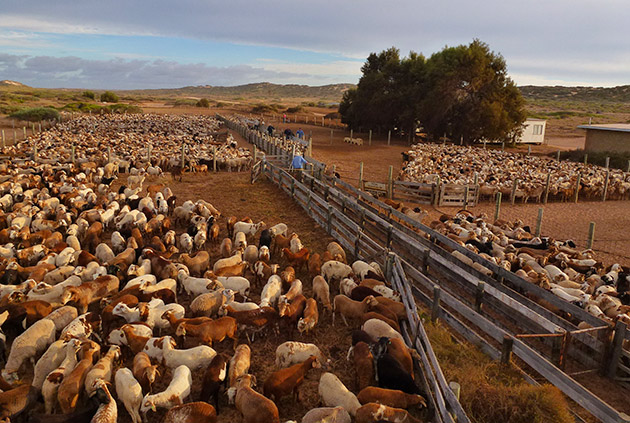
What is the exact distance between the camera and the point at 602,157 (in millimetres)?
33750

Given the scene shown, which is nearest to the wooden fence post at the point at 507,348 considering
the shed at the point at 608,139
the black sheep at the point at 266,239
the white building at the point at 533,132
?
the black sheep at the point at 266,239

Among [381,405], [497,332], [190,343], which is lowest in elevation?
[190,343]

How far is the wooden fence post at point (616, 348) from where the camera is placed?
702 cm

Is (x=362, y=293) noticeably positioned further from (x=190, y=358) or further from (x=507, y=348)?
(x=190, y=358)

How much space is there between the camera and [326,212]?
1488 cm

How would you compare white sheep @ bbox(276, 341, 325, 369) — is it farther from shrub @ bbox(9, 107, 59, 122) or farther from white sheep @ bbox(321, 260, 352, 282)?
shrub @ bbox(9, 107, 59, 122)

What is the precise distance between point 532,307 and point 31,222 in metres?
13.9

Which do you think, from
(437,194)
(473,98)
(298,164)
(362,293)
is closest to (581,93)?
(473,98)

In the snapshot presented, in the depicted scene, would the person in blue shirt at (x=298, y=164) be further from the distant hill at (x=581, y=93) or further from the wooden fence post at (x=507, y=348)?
the distant hill at (x=581, y=93)

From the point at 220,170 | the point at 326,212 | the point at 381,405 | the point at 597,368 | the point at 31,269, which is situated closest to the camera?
the point at 381,405

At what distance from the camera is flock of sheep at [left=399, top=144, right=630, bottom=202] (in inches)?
849

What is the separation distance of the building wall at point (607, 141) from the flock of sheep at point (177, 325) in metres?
33.0

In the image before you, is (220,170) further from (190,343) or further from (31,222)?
(190,343)

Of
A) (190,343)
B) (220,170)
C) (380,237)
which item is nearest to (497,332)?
(190,343)
